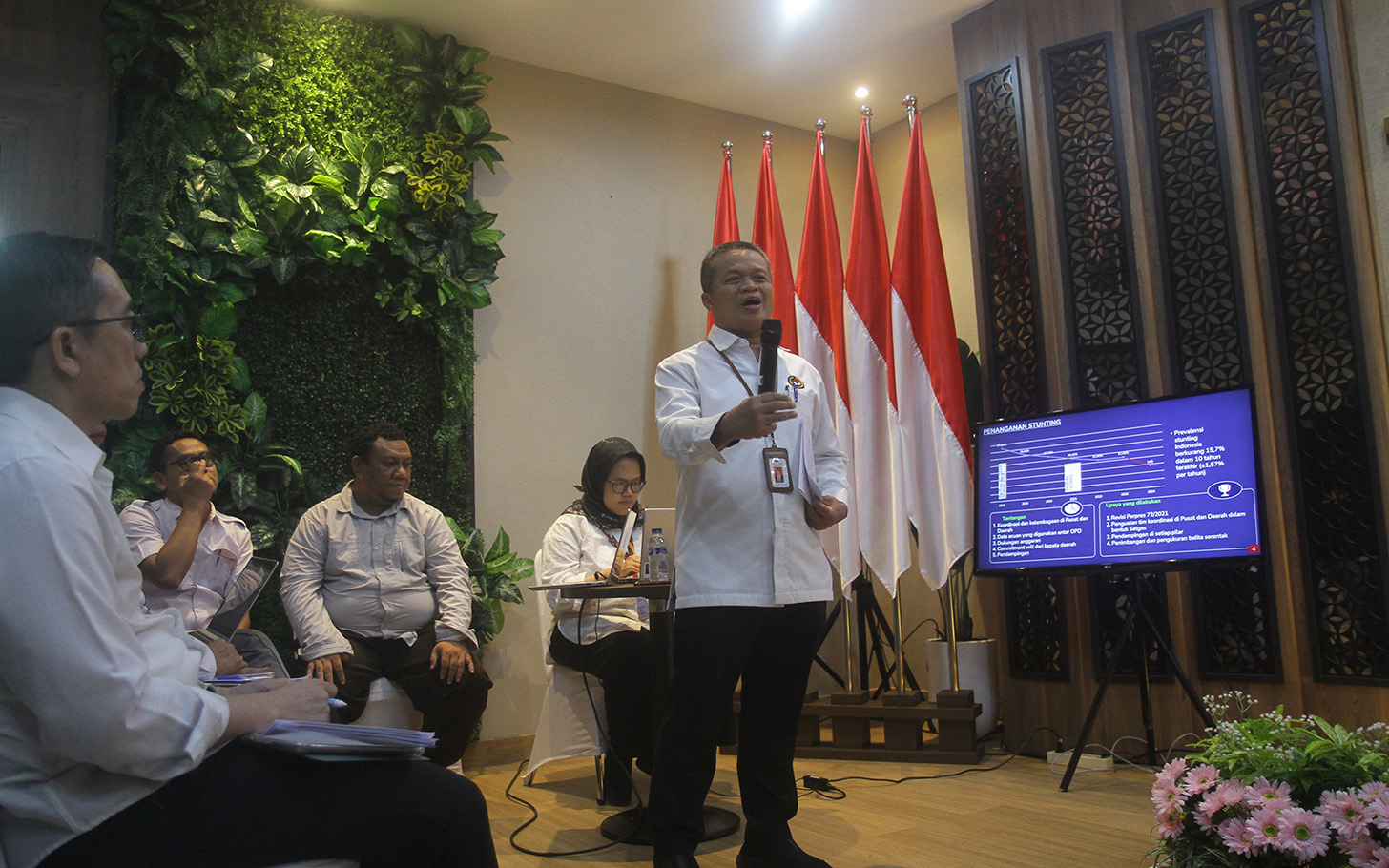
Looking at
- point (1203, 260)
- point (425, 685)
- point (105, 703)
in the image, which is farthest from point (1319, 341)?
point (105, 703)

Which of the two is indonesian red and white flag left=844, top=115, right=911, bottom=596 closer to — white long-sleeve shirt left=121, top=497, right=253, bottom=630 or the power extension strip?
the power extension strip

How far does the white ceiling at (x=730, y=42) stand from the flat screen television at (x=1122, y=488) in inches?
84.3

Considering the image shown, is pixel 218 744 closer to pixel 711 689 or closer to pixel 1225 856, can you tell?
pixel 711 689

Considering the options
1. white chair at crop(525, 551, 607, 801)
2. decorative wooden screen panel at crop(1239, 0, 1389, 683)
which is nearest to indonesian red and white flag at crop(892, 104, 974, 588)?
decorative wooden screen panel at crop(1239, 0, 1389, 683)

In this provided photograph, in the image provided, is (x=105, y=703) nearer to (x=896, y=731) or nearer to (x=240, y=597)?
(x=240, y=597)

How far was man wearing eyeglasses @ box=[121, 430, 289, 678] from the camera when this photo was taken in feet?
9.24

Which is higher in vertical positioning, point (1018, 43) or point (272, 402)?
point (1018, 43)

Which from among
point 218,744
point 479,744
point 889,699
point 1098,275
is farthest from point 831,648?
point 218,744

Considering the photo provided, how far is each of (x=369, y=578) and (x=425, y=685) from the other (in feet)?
1.38

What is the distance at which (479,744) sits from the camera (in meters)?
4.08

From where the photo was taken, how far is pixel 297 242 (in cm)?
382

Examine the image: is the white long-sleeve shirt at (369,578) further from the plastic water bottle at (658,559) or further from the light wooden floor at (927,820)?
the plastic water bottle at (658,559)

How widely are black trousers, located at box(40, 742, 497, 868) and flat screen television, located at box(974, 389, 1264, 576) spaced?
8.59ft

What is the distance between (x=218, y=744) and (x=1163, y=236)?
12.0 ft
